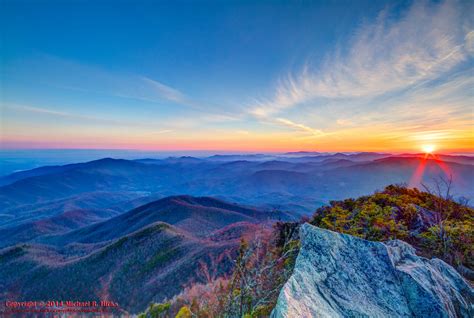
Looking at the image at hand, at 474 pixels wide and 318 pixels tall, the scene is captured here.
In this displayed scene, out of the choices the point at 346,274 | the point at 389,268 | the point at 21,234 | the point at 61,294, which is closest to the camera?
the point at 346,274

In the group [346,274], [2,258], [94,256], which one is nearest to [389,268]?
[346,274]

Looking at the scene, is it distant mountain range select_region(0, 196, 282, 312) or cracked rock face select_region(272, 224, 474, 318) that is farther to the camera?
distant mountain range select_region(0, 196, 282, 312)

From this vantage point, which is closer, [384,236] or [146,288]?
[384,236]

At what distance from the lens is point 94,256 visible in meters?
42.2

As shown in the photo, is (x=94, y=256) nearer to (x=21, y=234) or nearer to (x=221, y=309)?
(x=221, y=309)

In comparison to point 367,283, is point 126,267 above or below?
below

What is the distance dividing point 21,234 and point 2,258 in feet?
259

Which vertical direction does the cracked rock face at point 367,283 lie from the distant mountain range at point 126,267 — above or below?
above

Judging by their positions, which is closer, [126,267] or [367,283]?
[367,283]

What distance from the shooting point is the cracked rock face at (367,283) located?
11.3 feet

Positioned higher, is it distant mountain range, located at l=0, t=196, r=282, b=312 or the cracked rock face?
the cracked rock face

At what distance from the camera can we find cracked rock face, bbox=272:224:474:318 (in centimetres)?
344

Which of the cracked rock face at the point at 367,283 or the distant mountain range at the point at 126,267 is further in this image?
the distant mountain range at the point at 126,267

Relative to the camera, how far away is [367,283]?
4164 mm
